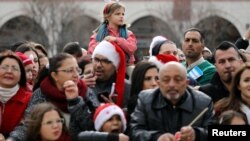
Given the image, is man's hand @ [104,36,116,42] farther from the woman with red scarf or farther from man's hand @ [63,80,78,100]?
man's hand @ [63,80,78,100]

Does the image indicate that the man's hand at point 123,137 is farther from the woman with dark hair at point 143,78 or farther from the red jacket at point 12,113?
the red jacket at point 12,113

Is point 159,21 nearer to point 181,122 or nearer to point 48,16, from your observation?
point 48,16

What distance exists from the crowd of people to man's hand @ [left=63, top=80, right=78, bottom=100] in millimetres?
10

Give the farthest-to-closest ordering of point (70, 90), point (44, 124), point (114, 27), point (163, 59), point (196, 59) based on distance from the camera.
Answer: point (114, 27) < point (196, 59) < point (163, 59) < point (70, 90) < point (44, 124)

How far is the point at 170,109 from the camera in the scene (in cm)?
802

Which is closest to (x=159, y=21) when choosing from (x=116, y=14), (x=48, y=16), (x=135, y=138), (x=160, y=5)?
(x=160, y=5)

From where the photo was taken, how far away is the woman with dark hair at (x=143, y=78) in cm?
906

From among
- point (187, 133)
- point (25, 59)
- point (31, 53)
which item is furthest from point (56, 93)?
point (31, 53)

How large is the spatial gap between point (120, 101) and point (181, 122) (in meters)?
1.40

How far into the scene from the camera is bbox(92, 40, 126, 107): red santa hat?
9.31 metres

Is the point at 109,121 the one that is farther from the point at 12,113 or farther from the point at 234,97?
the point at 234,97

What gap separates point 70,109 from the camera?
8.63m

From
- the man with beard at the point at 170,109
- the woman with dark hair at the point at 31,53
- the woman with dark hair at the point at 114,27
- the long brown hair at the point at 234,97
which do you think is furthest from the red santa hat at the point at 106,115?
the woman with dark hair at the point at 114,27

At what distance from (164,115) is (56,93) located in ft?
4.75
